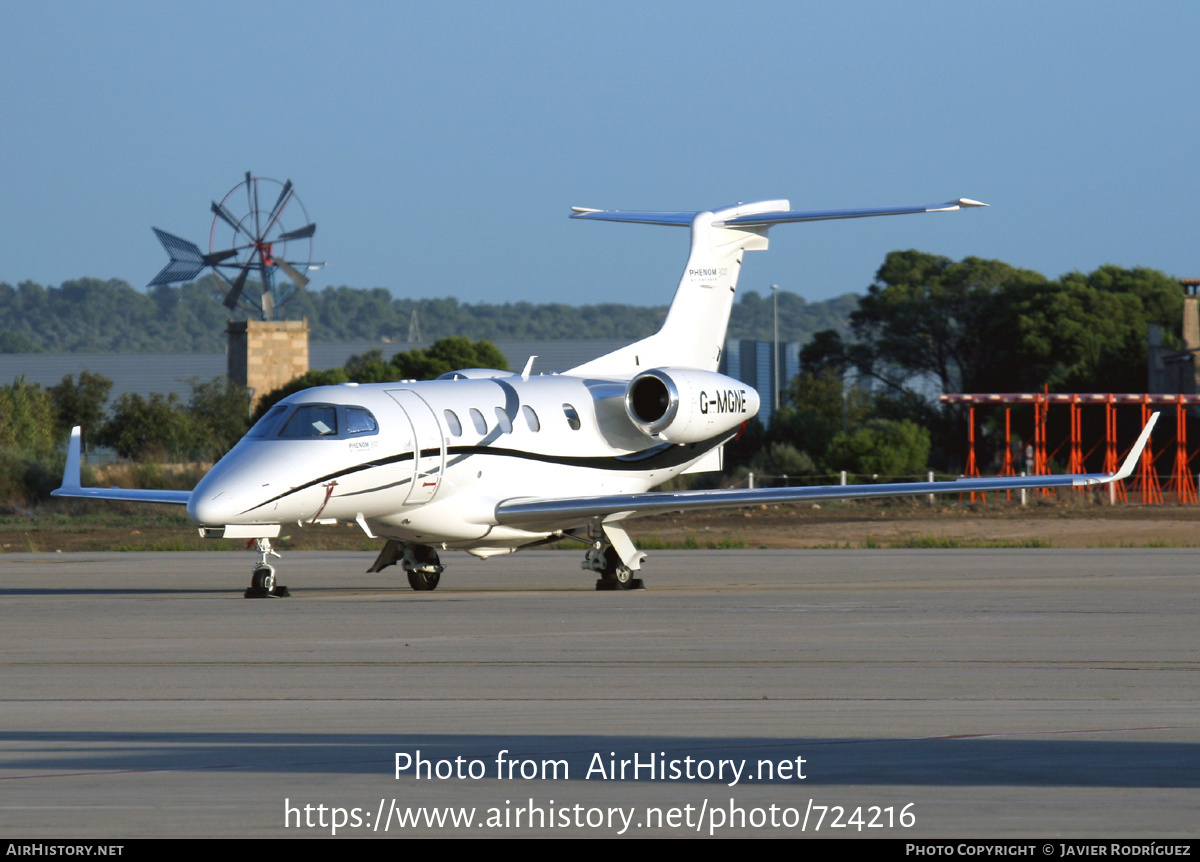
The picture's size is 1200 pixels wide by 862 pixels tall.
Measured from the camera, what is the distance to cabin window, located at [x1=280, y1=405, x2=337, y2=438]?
19.4m

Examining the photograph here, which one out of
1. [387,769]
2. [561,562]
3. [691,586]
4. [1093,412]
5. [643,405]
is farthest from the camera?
[1093,412]

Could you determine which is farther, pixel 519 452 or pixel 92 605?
pixel 519 452

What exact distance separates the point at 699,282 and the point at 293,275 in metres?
62.5

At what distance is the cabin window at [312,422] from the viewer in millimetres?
19359

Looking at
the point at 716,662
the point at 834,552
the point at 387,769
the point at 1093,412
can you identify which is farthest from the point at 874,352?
the point at 387,769

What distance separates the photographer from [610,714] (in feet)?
31.8

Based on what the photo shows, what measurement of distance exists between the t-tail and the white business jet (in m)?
0.02

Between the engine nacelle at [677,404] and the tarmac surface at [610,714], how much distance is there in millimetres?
3927

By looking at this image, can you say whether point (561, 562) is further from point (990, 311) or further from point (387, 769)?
point (990, 311)

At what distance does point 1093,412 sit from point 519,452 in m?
42.6

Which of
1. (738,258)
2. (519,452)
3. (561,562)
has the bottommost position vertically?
(561,562)

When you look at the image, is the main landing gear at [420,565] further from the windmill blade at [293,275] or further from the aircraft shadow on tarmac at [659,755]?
the windmill blade at [293,275]

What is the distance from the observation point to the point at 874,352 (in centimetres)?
8300

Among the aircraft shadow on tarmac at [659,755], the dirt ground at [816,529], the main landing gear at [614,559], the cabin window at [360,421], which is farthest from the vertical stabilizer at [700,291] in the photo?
the aircraft shadow on tarmac at [659,755]
